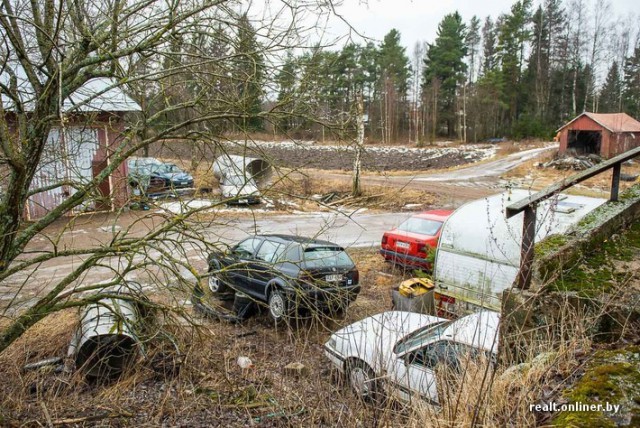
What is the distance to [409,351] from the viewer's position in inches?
160

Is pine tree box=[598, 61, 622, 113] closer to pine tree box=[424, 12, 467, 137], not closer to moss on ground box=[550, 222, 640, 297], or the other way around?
pine tree box=[424, 12, 467, 137]

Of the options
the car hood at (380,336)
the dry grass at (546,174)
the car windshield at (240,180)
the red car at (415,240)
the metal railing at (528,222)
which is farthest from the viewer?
the dry grass at (546,174)

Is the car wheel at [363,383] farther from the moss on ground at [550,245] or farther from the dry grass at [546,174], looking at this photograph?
the dry grass at [546,174]

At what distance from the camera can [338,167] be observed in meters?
38.1

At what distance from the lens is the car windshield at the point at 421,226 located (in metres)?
11.6

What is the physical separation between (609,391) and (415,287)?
665 centimetres

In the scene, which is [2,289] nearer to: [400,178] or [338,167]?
[400,178]

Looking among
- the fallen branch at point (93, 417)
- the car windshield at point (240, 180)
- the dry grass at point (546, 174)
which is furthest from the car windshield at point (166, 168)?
the dry grass at point (546, 174)

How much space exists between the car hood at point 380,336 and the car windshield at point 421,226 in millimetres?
5190

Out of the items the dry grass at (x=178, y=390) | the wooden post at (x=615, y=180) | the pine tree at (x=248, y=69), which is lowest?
the dry grass at (x=178, y=390)

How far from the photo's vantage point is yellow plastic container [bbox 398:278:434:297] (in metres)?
8.76

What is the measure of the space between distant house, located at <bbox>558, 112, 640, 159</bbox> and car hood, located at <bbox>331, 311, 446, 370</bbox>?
1178 inches

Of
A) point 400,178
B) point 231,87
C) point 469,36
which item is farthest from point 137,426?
point 469,36

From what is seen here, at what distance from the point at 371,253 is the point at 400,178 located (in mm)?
16434
